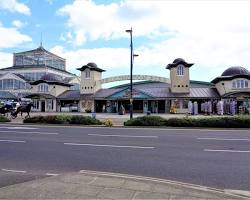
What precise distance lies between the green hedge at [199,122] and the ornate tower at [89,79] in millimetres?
33901

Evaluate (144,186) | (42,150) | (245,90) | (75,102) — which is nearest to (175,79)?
(245,90)

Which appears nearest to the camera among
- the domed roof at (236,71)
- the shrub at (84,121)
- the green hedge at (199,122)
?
the green hedge at (199,122)

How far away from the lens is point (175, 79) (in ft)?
171

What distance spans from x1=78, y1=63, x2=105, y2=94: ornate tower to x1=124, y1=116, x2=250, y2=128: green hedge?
3390cm

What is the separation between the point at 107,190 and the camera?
238 inches

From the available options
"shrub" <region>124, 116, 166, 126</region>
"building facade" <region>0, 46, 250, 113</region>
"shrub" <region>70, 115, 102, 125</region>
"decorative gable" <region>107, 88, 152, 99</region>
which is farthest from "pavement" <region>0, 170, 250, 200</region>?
"decorative gable" <region>107, 88, 152, 99</region>

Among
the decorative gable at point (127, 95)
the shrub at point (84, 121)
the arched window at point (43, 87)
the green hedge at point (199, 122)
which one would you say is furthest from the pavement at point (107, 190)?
the arched window at point (43, 87)

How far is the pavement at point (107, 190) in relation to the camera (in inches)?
227

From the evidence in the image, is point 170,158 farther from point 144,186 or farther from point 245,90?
point 245,90

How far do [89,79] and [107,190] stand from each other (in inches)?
2058

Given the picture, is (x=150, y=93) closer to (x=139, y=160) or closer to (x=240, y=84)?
(x=240, y=84)

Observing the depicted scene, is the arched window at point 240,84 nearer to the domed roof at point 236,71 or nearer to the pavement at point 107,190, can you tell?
the domed roof at point 236,71

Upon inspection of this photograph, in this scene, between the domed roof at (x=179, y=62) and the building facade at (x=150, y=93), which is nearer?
the building facade at (x=150, y=93)

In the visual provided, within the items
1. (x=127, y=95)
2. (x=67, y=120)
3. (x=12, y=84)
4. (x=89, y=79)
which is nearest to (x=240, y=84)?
(x=127, y=95)
